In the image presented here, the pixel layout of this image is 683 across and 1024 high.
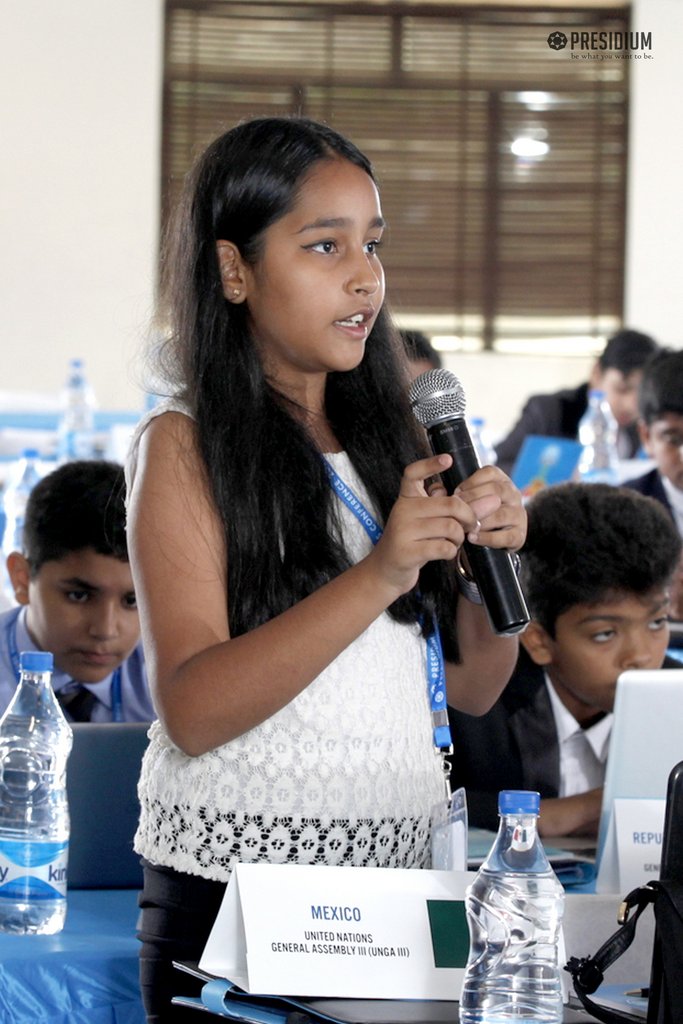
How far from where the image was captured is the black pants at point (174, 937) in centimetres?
130

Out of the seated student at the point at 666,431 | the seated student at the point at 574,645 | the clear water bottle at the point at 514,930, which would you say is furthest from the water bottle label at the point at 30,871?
the seated student at the point at 666,431

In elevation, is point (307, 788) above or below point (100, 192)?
below

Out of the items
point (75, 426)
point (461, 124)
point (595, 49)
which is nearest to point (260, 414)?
point (75, 426)

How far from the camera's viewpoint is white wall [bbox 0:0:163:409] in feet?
26.0

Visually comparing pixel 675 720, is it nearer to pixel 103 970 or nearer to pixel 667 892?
pixel 667 892

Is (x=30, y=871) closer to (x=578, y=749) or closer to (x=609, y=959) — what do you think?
(x=609, y=959)

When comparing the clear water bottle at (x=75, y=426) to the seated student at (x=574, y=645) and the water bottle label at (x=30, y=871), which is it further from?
the water bottle label at (x=30, y=871)

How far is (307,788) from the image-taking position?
1318mm

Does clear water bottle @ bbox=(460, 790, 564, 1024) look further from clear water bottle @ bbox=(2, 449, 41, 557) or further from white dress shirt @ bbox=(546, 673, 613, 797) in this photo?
clear water bottle @ bbox=(2, 449, 41, 557)

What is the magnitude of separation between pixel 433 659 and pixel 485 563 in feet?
0.64

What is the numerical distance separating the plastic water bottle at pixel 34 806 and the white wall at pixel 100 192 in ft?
20.5

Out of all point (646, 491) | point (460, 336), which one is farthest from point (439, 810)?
point (460, 336)

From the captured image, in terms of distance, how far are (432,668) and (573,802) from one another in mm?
712

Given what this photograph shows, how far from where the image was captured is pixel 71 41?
26.0 feet
